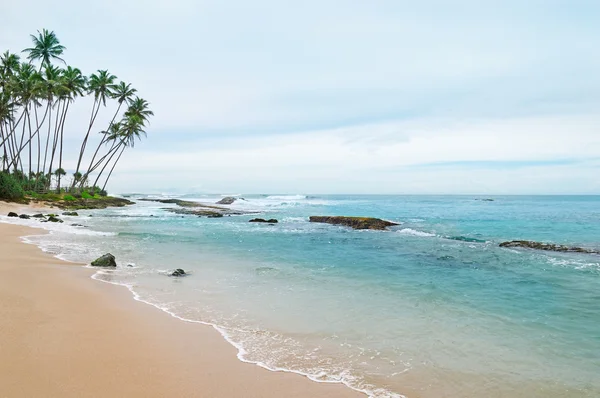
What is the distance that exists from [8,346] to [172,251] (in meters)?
11.5

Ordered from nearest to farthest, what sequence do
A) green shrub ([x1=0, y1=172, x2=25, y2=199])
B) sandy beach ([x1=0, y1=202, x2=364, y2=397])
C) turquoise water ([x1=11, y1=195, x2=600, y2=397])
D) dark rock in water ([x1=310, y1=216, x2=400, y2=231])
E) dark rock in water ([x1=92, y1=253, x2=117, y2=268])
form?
1. sandy beach ([x1=0, y1=202, x2=364, y2=397])
2. turquoise water ([x1=11, y1=195, x2=600, y2=397])
3. dark rock in water ([x1=92, y1=253, x2=117, y2=268])
4. dark rock in water ([x1=310, y1=216, x2=400, y2=231])
5. green shrub ([x1=0, y1=172, x2=25, y2=199])

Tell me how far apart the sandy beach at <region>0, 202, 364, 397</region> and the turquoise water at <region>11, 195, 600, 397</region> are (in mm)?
441

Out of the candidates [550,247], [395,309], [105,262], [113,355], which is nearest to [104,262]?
[105,262]

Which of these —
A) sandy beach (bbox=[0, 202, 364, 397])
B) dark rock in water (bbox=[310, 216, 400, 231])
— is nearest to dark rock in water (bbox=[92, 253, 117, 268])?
sandy beach (bbox=[0, 202, 364, 397])

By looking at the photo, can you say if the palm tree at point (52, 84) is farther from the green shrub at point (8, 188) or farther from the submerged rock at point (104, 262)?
the submerged rock at point (104, 262)

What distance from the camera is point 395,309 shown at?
8.39m

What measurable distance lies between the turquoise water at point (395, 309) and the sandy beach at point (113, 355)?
0.44m

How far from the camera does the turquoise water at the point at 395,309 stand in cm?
525

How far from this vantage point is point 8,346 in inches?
193

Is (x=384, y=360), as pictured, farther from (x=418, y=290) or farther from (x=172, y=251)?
(x=172, y=251)

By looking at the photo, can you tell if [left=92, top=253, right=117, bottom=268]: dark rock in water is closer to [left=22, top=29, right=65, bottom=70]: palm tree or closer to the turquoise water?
the turquoise water

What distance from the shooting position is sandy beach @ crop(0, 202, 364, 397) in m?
4.21

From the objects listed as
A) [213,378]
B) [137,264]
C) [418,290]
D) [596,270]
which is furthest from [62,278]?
[596,270]

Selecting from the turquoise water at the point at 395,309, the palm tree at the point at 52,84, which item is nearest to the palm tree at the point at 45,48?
the palm tree at the point at 52,84
